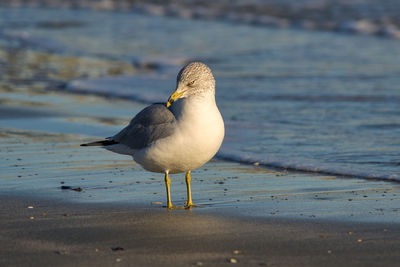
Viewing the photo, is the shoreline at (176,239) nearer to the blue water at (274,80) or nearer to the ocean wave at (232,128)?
the ocean wave at (232,128)

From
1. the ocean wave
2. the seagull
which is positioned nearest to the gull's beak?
the seagull

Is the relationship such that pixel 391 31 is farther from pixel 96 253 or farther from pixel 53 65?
pixel 96 253

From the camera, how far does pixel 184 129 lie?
17.3ft

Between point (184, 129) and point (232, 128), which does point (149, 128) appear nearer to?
point (184, 129)

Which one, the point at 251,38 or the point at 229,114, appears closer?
the point at 229,114

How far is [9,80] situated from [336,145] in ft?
21.2

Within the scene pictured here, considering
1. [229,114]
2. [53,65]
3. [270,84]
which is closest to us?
[229,114]

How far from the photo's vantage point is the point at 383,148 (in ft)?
24.7

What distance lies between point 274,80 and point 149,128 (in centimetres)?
670

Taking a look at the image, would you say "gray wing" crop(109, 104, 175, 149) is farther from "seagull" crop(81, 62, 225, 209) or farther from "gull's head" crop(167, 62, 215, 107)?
"gull's head" crop(167, 62, 215, 107)

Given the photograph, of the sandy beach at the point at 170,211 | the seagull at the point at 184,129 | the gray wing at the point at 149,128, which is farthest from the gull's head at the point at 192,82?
the sandy beach at the point at 170,211

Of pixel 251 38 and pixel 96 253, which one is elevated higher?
pixel 251 38

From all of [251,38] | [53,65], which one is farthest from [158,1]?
[53,65]

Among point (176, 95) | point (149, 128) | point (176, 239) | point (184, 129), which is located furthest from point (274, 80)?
point (176, 239)
